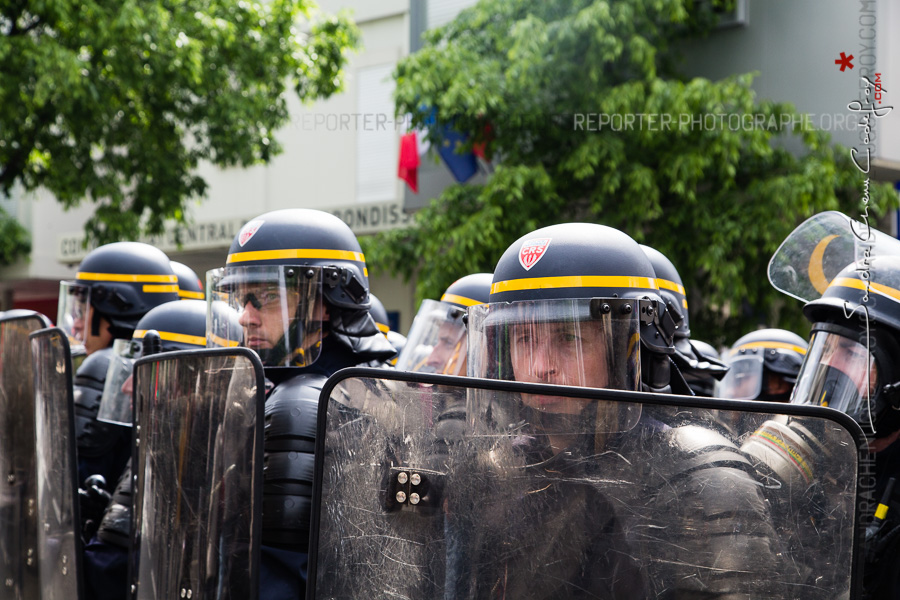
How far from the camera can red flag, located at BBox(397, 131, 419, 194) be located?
1229 cm

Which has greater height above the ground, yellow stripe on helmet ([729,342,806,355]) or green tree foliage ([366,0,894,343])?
green tree foliage ([366,0,894,343])

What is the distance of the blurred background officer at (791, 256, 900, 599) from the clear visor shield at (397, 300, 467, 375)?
6.17 ft

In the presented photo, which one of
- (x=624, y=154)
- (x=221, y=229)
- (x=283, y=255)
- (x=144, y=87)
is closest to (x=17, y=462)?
(x=283, y=255)

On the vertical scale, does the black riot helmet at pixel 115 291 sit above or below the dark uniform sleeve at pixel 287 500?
above

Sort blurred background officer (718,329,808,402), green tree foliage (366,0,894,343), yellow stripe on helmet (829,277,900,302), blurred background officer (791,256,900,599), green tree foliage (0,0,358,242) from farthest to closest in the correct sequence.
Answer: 1. green tree foliage (0,0,358,242)
2. green tree foliage (366,0,894,343)
3. blurred background officer (718,329,808,402)
4. yellow stripe on helmet (829,277,900,302)
5. blurred background officer (791,256,900,599)

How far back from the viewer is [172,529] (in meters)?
2.24

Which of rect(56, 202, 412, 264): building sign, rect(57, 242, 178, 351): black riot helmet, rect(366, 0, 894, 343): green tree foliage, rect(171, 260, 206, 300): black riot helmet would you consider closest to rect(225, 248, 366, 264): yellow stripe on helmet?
rect(57, 242, 178, 351): black riot helmet

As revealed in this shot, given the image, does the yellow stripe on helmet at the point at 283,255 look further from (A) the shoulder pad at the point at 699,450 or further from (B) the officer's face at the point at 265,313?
(A) the shoulder pad at the point at 699,450

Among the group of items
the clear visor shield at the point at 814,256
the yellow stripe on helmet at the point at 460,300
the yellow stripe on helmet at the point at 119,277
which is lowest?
the yellow stripe on helmet at the point at 460,300

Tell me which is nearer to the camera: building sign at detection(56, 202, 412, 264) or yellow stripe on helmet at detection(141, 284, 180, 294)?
yellow stripe on helmet at detection(141, 284, 180, 294)

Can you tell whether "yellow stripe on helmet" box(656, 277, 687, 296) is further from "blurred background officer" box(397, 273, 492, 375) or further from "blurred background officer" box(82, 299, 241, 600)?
"blurred background officer" box(82, 299, 241, 600)

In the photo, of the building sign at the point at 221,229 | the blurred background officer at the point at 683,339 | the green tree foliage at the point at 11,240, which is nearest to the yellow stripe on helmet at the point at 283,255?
the blurred background officer at the point at 683,339

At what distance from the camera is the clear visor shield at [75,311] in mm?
4512

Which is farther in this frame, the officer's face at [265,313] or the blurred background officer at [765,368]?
the blurred background officer at [765,368]
